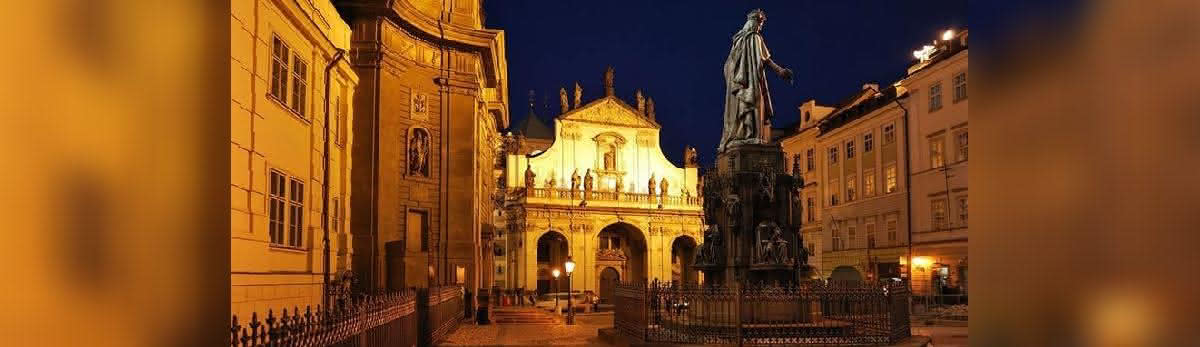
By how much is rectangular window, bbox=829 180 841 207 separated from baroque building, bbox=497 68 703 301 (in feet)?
57.8

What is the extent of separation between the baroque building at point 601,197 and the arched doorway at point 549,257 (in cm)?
100

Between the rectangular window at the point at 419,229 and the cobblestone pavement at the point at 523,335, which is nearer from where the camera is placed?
the cobblestone pavement at the point at 523,335

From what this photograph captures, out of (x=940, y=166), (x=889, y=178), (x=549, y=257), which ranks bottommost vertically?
(x=549, y=257)

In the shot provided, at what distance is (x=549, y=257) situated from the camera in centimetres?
7175

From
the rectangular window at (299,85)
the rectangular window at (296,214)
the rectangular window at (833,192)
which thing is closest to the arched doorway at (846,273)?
the rectangular window at (833,192)

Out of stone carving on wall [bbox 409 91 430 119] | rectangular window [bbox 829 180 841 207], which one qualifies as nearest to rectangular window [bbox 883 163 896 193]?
rectangular window [bbox 829 180 841 207]

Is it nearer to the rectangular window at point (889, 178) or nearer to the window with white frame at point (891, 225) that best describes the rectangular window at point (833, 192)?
the rectangular window at point (889, 178)

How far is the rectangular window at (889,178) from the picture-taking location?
40594 millimetres

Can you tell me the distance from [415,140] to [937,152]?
22.3m

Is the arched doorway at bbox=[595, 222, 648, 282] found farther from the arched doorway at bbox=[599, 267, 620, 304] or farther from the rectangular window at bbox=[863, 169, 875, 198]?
the rectangular window at bbox=[863, 169, 875, 198]

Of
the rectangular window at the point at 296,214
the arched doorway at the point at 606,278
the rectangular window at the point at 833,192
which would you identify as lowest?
the arched doorway at the point at 606,278

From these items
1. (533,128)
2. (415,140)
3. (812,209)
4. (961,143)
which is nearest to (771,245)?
(415,140)

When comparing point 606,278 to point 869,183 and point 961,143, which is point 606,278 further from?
point 961,143
